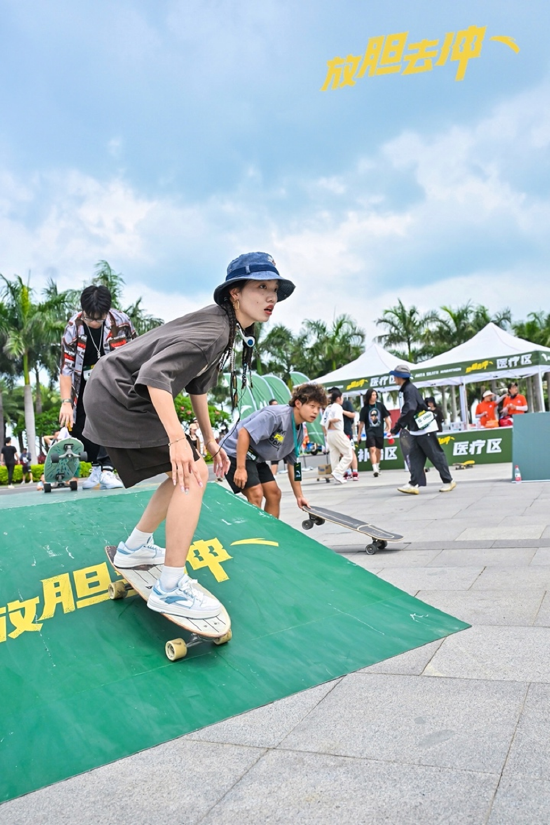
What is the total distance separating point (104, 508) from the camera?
13.7 ft

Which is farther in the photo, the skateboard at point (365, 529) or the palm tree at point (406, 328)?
the palm tree at point (406, 328)

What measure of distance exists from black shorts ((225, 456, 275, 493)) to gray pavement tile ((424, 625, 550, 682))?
2655 millimetres

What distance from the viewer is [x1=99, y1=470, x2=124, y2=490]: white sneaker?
569 cm

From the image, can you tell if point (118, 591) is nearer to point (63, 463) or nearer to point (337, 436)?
point (63, 463)

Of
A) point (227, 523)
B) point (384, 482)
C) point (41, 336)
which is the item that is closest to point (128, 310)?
point (41, 336)

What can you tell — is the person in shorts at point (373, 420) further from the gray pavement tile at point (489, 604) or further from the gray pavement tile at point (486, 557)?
the gray pavement tile at point (489, 604)

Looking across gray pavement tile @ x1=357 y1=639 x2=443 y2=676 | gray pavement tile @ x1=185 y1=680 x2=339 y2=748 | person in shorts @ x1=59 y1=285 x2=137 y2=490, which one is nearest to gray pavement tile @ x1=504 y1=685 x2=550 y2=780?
gray pavement tile @ x1=357 y1=639 x2=443 y2=676

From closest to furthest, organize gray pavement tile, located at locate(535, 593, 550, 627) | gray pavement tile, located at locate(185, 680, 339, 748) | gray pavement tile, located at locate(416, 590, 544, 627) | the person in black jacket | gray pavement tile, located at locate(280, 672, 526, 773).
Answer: gray pavement tile, located at locate(280, 672, 526, 773), gray pavement tile, located at locate(185, 680, 339, 748), gray pavement tile, located at locate(535, 593, 550, 627), gray pavement tile, located at locate(416, 590, 544, 627), the person in black jacket

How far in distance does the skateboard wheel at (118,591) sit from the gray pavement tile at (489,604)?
67.7 inches

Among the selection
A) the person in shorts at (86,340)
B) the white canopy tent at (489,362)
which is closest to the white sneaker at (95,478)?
the person in shorts at (86,340)

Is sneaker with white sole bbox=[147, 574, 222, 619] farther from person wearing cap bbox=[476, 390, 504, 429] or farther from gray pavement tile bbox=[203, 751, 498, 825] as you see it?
person wearing cap bbox=[476, 390, 504, 429]

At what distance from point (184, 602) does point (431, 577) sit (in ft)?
7.39

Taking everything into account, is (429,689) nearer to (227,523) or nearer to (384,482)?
(227,523)

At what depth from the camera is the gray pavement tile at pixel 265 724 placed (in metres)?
2.20
